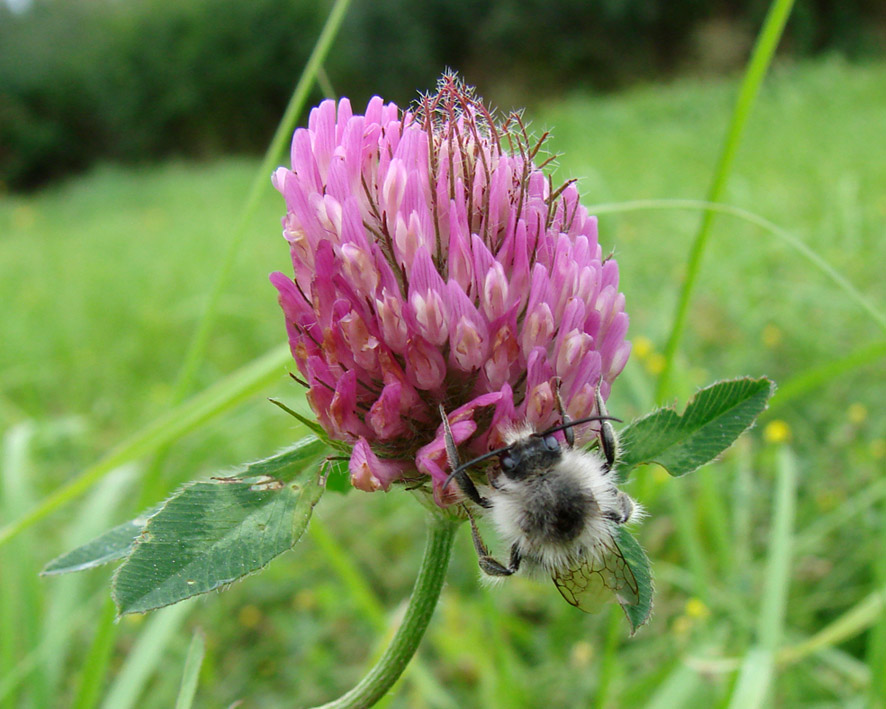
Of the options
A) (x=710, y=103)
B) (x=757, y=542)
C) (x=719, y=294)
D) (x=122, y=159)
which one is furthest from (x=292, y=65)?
(x=757, y=542)

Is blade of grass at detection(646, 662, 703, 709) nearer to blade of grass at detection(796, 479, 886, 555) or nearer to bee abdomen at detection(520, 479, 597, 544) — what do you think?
blade of grass at detection(796, 479, 886, 555)

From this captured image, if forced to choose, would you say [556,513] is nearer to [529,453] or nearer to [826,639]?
[529,453]

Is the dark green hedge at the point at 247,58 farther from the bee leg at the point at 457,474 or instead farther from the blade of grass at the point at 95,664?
the bee leg at the point at 457,474

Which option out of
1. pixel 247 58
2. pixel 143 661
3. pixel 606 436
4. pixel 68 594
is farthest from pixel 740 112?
pixel 247 58

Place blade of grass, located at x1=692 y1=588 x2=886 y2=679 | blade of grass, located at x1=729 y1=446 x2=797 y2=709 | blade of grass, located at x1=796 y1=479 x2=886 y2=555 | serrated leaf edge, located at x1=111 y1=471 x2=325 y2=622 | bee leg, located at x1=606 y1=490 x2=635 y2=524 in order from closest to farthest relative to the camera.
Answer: serrated leaf edge, located at x1=111 y1=471 x2=325 y2=622 → bee leg, located at x1=606 y1=490 x2=635 y2=524 → blade of grass, located at x1=729 y1=446 x2=797 y2=709 → blade of grass, located at x1=692 y1=588 x2=886 y2=679 → blade of grass, located at x1=796 y1=479 x2=886 y2=555

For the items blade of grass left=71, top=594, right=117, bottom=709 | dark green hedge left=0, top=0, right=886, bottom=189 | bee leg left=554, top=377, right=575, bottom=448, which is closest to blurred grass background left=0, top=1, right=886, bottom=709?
blade of grass left=71, top=594, right=117, bottom=709
